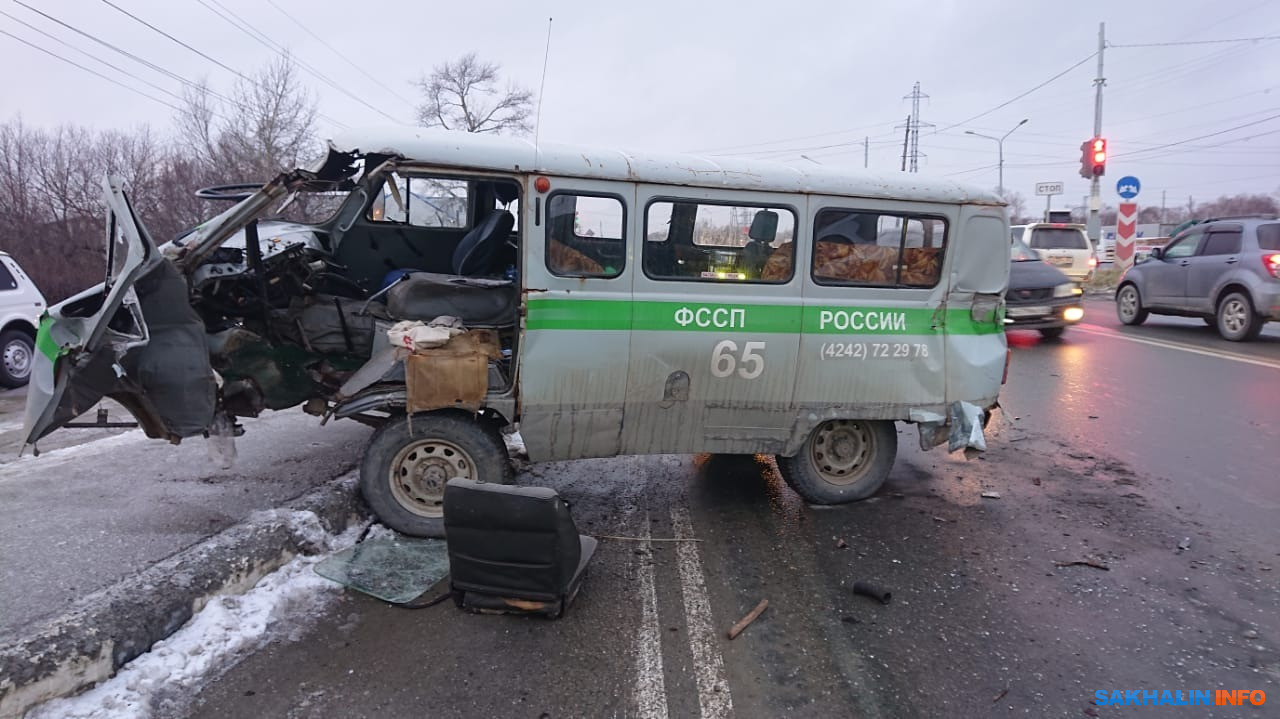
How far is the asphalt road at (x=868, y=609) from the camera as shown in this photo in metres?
3.09

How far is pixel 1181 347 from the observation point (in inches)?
450

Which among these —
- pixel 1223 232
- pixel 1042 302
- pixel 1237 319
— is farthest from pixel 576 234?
pixel 1223 232

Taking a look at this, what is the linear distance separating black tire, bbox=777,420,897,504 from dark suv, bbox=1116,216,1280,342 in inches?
399

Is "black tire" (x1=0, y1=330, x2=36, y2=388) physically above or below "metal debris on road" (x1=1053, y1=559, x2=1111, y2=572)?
above

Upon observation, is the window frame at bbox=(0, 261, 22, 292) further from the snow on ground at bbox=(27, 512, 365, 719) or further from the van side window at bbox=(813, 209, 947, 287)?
the van side window at bbox=(813, 209, 947, 287)

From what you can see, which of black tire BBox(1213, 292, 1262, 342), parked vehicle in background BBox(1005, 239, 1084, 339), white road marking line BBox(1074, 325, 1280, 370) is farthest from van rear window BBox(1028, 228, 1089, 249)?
black tire BBox(1213, 292, 1262, 342)

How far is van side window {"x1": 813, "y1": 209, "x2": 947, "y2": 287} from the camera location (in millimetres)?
4824

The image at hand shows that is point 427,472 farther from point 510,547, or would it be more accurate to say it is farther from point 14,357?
point 14,357

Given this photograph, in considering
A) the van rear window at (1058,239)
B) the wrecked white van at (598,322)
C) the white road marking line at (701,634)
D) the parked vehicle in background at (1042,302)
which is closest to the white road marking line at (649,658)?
the white road marking line at (701,634)

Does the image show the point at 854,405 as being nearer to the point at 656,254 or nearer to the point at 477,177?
the point at 656,254

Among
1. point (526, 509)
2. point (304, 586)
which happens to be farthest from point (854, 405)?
point (304, 586)

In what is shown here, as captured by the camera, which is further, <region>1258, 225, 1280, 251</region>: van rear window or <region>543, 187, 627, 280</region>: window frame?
<region>1258, 225, 1280, 251</region>: van rear window

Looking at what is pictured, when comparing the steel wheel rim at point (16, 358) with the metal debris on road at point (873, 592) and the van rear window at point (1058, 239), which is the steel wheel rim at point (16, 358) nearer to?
the metal debris on road at point (873, 592)

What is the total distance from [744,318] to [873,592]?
1.85 metres
